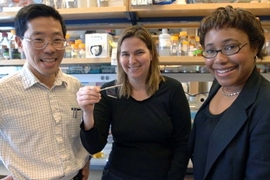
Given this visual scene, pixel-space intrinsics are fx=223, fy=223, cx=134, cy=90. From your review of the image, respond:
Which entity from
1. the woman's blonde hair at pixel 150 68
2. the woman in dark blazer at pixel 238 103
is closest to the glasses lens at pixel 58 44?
the woman's blonde hair at pixel 150 68

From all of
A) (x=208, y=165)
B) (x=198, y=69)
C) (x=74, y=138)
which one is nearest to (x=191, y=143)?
(x=208, y=165)

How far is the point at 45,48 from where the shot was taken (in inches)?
37.1

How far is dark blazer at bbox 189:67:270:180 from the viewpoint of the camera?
0.67m

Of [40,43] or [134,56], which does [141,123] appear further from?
[40,43]

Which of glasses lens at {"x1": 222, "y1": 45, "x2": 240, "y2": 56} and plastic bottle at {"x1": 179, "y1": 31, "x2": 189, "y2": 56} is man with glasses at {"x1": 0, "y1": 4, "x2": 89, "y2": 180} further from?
plastic bottle at {"x1": 179, "y1": 31, "x2": 189, "y2": 56}

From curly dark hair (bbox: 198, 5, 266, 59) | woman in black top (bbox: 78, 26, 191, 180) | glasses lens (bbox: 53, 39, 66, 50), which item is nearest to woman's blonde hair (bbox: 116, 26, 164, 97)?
woman in black top (bbox: 78, 26, 191, 180)

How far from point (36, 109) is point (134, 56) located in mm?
507

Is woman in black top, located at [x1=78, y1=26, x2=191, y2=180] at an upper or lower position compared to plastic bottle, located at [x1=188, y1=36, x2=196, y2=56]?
lower

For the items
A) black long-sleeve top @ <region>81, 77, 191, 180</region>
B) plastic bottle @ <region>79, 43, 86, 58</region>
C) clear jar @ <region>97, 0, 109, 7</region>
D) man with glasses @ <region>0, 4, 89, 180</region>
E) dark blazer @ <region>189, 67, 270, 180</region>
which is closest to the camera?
dark blazer @ <region>189, 67, 270, 180</region>

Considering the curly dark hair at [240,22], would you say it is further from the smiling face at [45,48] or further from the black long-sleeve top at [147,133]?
the smiling face at [45,48]

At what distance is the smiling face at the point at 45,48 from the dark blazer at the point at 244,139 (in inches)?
28.3

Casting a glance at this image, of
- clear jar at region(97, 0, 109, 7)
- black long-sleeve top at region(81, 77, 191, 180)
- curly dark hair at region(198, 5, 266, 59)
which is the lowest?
black long-sleeve top at region(81, 77, 191, 180)

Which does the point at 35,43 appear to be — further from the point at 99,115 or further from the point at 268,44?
the point at 268,44

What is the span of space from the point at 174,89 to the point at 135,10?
24.7 inches
